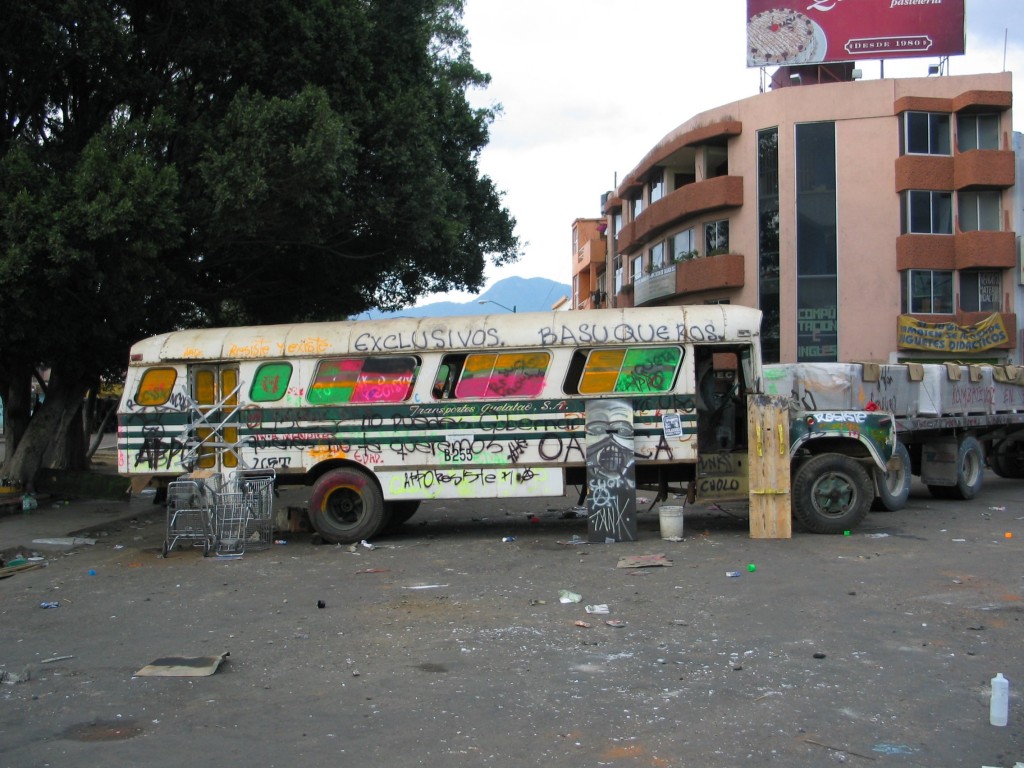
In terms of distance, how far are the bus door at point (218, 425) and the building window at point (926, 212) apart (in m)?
27.0

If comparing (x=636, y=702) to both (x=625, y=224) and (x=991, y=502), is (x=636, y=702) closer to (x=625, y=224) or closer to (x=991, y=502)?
(x=991, y=502)

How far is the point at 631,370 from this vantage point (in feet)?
37.0

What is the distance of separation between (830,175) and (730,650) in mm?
29431

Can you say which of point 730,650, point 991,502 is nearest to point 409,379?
point 730,650

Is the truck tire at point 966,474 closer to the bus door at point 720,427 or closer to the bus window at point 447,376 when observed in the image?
the bus door at point 720,427

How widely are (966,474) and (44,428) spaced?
52.1ft

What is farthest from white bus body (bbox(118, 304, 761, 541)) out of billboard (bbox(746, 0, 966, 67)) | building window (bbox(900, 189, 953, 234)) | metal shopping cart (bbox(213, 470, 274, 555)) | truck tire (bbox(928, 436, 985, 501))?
billboard (bbox(746, 0, 966, 67))

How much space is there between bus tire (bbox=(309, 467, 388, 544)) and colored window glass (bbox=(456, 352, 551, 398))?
1.64 metres

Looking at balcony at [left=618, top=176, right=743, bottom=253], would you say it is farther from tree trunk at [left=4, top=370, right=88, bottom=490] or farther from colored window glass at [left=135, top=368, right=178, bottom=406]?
colored window glass at [left=135, top=368, right=178, bottom=406]

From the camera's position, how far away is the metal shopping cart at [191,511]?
10.8 metres

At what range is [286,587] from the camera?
8.89 meters

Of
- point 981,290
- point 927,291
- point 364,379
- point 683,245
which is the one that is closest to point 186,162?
point 364,379

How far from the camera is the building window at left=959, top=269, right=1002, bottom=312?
31.7 metres

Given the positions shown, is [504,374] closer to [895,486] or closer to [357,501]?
[357,501]
